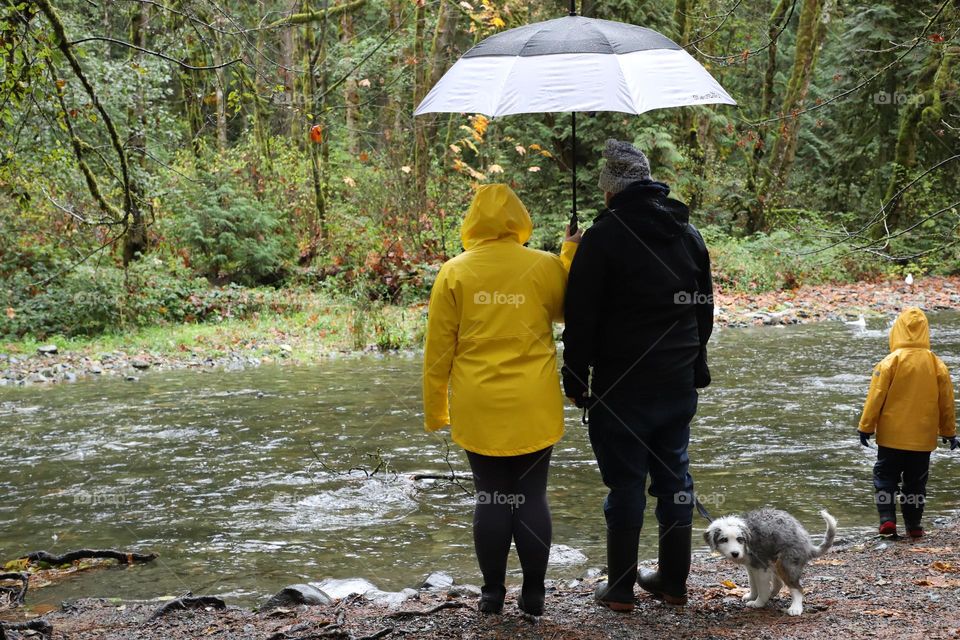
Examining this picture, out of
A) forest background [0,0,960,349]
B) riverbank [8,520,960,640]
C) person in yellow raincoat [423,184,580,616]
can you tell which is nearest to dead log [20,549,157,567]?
riverbank [8,520,960,640]

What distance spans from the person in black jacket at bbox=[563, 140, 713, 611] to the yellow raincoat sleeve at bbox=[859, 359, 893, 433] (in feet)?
7.48

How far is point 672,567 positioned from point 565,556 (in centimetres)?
159

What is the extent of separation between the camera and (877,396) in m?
5.84

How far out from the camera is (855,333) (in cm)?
1592

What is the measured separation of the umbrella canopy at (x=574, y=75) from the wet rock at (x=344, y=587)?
280cm

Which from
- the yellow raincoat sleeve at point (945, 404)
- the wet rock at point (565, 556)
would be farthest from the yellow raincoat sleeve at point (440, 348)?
the yellow raincoat sleeve at point (945, 404)

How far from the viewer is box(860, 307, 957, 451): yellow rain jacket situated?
5.75m

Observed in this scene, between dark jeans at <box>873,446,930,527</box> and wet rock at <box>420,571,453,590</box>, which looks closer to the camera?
wet rock at <box>420,571,453,590</box>

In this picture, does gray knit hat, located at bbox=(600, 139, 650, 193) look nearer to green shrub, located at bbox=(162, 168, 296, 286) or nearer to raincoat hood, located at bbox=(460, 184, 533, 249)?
raincoat hood, located at bbox=(460, 184, 533, 249)

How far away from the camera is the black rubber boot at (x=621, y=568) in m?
4.18

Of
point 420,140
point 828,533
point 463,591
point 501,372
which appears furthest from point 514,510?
point 420,140

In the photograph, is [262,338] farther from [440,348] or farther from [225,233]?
[440,348]

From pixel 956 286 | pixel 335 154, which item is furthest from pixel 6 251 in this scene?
pixel 956 286

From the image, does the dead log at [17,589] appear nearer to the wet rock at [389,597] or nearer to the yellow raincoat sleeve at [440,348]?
the wet rock at [389,597]
